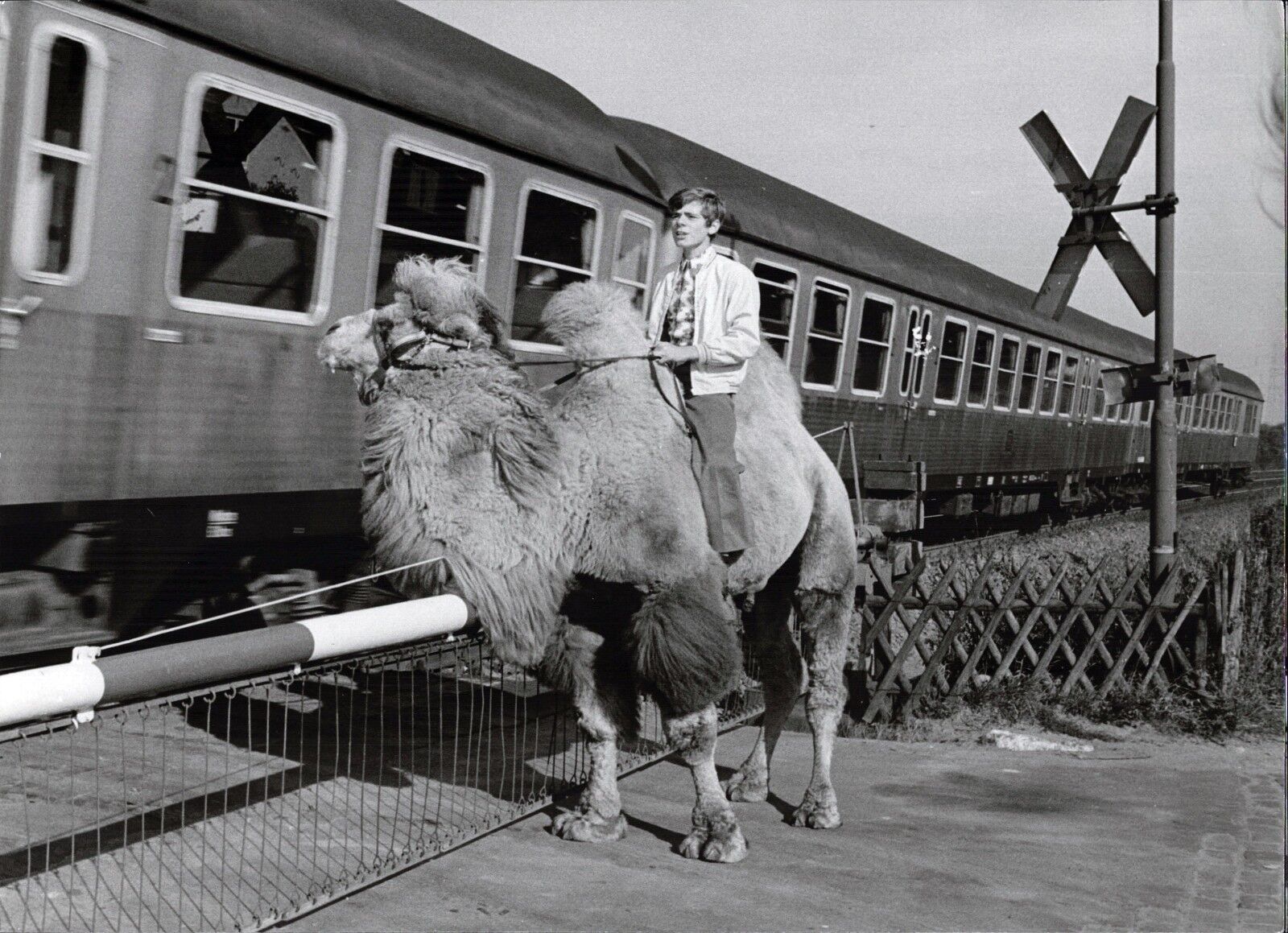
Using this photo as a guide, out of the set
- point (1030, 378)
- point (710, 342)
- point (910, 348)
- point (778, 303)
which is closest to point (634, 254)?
point (778, 303)

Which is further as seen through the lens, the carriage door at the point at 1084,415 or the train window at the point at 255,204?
the carriage door at the point at 1084,415

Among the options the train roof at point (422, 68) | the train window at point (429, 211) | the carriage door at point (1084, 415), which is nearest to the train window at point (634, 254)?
the train roof at point (422, 68)

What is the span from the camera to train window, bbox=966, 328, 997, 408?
15.3 m

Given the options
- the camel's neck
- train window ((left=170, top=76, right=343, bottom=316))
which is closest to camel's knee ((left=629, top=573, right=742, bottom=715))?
the camel's neck

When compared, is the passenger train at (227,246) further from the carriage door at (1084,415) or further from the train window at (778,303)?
the carriage door at (1084,415)

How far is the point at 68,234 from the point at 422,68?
2387 mm

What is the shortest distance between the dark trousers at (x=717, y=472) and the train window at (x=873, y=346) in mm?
7678

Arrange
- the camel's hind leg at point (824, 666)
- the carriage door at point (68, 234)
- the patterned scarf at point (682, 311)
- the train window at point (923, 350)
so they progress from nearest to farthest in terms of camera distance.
A: 1. the carriage door at point (68, 234)
2. the patterned scarf at point (682, 311)
3. the camel's hind leg at point (824, 666)
4. the train window at point (923, 350)

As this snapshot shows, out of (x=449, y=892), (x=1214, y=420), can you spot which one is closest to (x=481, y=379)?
(x=449, y=892)

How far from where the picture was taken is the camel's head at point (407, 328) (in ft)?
14.0

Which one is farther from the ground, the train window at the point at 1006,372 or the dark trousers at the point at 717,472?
the train window at the point at 1006,372

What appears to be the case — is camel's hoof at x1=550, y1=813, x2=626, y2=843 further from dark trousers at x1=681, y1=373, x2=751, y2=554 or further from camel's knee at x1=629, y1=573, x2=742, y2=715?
dark trousers at x1=681, y1=373, x2=751, y2=554

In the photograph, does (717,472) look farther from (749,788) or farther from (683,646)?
(749,788)

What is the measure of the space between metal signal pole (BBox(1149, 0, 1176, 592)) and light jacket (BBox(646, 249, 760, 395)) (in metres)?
A: 4.13
